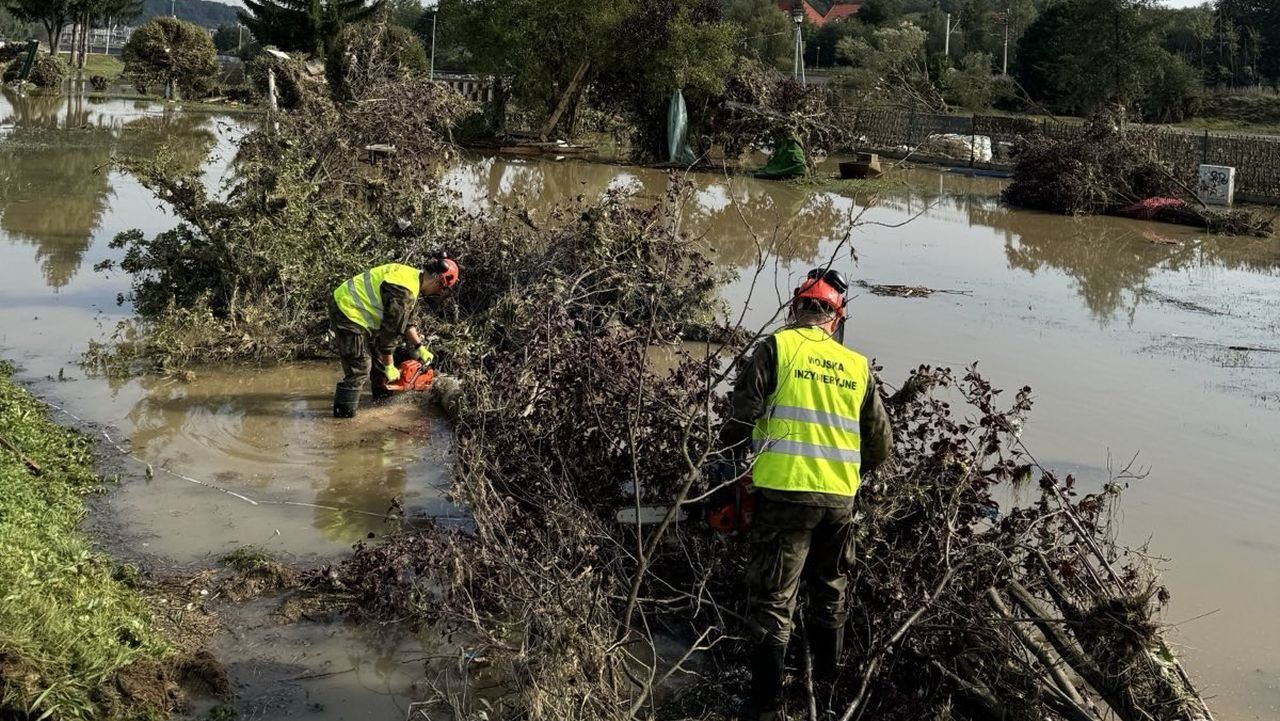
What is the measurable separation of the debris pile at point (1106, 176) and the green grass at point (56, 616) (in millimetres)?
20634

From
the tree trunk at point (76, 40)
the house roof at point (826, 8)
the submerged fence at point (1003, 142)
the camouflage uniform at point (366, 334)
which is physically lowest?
the camouflage uniform at point (366, 334)

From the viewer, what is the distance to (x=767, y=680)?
4.82m

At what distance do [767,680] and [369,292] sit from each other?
4.83 m

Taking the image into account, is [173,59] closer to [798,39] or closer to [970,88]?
[798,39]

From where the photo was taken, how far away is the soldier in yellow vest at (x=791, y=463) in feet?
15.7

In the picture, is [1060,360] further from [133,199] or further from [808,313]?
[133,199]

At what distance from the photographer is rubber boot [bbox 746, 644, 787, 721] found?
4.79 m

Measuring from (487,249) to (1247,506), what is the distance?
258 inches

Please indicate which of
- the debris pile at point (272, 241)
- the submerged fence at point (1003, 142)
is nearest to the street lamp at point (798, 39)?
the submerged fence at point (1003, 142)

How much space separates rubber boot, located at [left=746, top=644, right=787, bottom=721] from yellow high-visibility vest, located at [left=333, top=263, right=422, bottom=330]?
4.58 metres

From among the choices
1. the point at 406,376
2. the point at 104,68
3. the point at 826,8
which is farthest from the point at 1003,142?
the point at 826,8

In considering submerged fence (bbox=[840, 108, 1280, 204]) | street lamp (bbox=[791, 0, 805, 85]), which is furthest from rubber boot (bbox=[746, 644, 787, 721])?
street lamp (bbox=[791, 0, 805, 85])

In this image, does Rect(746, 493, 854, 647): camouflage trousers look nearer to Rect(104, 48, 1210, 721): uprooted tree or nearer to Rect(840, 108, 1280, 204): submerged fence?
Rect(104, 48, 1210, 721): uprooted tree

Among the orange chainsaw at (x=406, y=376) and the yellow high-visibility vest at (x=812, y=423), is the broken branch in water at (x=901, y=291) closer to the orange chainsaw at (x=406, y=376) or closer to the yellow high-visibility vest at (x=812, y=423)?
the orange chainsaw at (x=406, y=376)
